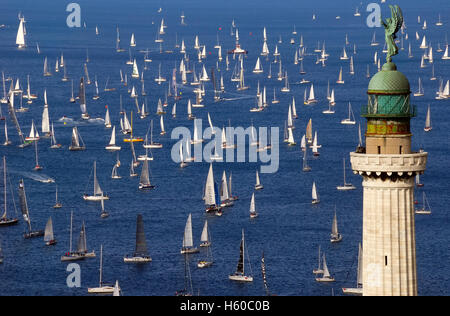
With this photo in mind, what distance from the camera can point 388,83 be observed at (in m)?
50.3

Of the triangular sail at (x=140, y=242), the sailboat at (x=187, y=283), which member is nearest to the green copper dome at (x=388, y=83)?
the sailboat at (x=187, y=283)

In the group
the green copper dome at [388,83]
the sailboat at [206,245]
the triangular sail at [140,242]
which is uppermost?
the green copper dome at [388,83]

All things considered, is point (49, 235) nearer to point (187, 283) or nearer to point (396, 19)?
point (187, 283)

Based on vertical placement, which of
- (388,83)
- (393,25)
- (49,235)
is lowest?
(49,235)

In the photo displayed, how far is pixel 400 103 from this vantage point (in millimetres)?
50156

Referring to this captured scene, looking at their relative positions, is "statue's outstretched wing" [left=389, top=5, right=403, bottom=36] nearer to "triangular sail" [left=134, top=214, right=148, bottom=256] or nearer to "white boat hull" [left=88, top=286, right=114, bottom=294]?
"white boat hull" [left=88, top=286, right=114, bottom=294]

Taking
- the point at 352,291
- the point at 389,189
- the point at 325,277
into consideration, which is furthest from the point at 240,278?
the point at 389,189

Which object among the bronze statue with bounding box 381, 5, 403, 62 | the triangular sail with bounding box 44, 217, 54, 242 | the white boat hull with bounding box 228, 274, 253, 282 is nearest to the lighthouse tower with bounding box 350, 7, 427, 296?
the bronze statue with bounding box 381, 5, 403, 62

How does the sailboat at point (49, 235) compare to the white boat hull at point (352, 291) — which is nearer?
the white boat hull at point (352, 291)

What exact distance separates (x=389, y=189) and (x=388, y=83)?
154 inches

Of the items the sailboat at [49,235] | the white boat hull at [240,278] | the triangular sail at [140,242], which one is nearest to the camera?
the white boat hull at [240,278]

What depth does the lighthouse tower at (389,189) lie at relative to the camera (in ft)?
162

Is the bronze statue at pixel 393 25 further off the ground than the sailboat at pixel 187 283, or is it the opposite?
the bronze statue at pixel 393 25

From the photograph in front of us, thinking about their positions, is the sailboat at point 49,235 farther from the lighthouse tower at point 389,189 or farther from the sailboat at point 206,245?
the lighthouse tower at point 389,189
